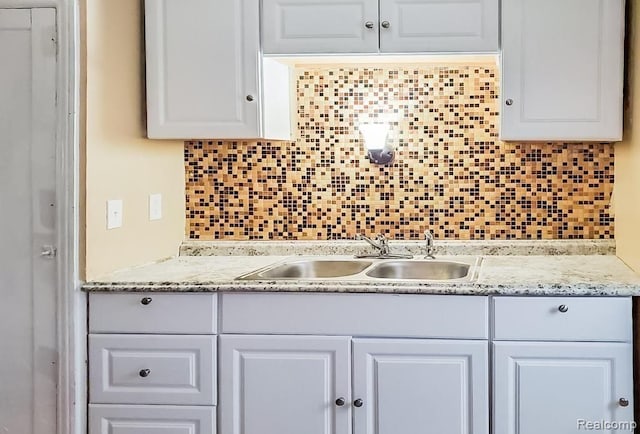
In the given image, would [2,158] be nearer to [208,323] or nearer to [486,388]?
[208,323]

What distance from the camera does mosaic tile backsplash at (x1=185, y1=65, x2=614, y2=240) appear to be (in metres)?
3.06

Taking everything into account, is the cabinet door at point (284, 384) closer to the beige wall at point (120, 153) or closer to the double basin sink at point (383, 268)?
the double basin sink at point (383, 268)

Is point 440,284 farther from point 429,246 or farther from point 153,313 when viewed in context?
point 153,313

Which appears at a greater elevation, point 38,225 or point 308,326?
point 38,225

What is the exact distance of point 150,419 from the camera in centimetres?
248

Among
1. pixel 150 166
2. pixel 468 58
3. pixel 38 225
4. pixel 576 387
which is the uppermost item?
pixel 468 58

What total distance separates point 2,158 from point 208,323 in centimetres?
87

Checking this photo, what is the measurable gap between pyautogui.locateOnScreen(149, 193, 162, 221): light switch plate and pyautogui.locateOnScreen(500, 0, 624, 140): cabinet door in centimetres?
136

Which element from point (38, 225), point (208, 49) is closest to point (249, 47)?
point (208, 49)

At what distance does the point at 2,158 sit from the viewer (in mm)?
2443

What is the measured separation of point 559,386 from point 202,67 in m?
1.68

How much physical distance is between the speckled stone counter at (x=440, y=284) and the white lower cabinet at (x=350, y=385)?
6.7 inches

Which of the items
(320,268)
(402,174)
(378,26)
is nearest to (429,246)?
(402,174)

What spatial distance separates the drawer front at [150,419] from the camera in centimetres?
246
